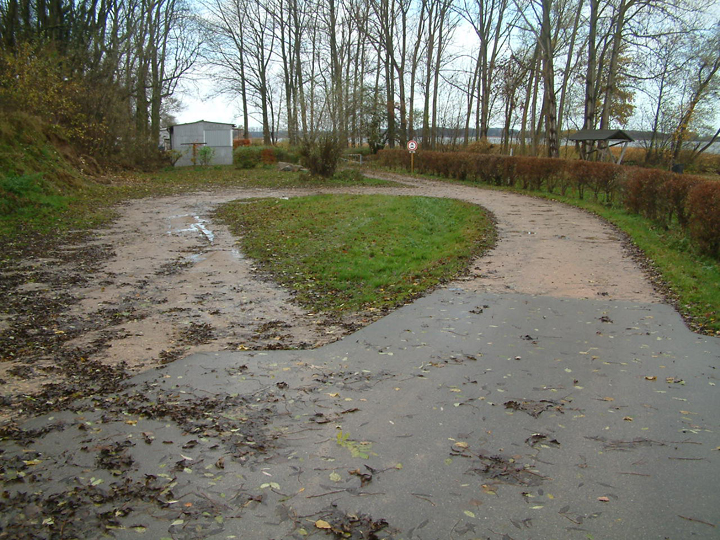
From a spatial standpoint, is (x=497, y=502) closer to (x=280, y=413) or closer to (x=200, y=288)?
(x=280, y=413)

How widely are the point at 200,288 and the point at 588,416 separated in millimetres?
5676

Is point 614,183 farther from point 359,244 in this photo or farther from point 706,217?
point 359,244

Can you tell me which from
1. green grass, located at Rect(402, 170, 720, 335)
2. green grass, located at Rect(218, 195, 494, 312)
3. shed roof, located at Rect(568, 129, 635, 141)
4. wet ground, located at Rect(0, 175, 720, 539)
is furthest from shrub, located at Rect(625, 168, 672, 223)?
shed roof, located at Rect(568, 129, 635, 141)

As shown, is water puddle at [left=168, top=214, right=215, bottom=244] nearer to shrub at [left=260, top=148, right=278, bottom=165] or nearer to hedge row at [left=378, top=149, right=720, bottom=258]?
hedge row at [left=378, top=149, right=720, bottom=258]

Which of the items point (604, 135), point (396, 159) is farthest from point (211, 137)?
point (604, 135)

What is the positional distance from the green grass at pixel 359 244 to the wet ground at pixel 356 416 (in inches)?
28.0

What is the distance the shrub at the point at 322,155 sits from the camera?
2502 cm

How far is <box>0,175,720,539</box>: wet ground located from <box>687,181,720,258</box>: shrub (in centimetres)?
224

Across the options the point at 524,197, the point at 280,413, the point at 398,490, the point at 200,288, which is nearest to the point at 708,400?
the point at 398,490

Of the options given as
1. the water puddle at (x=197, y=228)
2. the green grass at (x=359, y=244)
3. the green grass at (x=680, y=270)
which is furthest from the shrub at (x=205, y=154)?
the green grass at (x=680, y=270)

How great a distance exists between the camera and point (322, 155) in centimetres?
2528

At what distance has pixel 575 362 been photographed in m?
5.53

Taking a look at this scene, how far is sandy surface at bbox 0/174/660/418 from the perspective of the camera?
5914 millimetres

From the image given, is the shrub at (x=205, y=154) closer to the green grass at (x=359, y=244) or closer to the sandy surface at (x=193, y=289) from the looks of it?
the green grass at (x=359, y=244)
